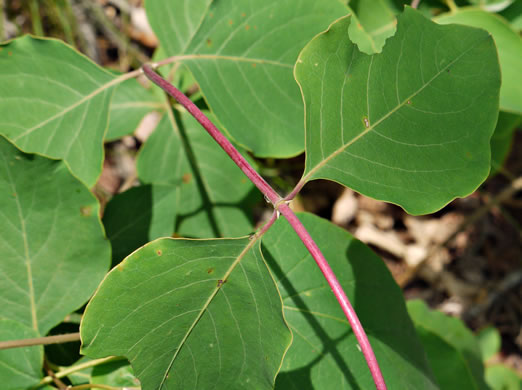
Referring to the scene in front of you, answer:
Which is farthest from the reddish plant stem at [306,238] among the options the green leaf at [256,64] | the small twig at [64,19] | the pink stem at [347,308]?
the small twig at [64,19]

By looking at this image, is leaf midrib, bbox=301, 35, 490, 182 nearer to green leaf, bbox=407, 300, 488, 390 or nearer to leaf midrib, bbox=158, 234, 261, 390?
leaf midrib, bbox=158, 234, 261, 390

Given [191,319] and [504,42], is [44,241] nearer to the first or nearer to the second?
[191,319]

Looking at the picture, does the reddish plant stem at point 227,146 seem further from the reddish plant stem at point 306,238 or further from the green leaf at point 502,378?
the green leaf at point 502,378

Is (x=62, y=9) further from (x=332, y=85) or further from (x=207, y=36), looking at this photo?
(x=332, y=85)

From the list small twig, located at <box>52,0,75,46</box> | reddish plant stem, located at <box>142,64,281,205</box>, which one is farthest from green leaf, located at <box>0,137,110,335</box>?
small twig, located at <box>52,0,75,46</box>

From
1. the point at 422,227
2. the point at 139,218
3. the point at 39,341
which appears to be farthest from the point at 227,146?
the point at 422,227

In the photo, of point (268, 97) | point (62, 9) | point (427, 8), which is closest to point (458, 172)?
point (268, 97)
